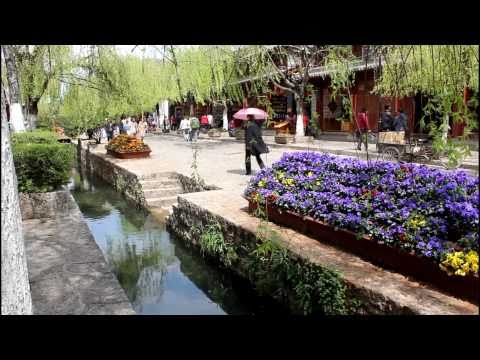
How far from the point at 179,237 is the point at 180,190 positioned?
2.65m

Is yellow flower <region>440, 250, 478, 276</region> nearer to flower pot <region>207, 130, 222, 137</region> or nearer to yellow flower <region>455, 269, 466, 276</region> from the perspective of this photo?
yellow flower <region>455, 269, 466, 276</region>

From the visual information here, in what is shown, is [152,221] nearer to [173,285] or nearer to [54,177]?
[54,177]

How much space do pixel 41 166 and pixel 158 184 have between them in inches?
135

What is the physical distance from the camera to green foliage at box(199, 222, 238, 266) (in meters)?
5.56

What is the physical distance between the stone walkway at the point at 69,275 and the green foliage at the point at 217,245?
152 centimetres

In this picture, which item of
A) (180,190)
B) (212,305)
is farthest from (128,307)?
(180,190)

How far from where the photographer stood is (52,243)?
5156mm

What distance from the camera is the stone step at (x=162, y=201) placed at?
9.42 m

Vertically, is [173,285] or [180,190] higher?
[180,190]

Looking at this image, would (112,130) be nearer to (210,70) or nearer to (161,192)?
(161,192)

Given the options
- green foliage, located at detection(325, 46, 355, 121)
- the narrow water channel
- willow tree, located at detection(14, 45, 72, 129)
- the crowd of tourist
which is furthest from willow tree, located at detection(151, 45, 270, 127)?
the crowd of tourist

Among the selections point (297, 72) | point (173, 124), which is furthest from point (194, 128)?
point (173, 124)

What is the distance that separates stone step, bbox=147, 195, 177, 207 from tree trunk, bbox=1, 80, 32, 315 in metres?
7.21

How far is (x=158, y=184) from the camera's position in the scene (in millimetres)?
9938
